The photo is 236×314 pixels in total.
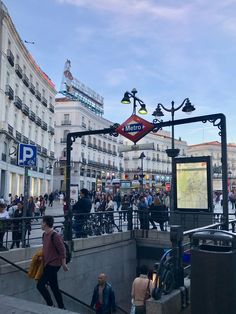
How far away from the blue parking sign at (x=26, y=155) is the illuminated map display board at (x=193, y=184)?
616 cm

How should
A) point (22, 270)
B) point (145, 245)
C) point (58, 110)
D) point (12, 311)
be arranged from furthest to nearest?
point (58, 110) → point (145, 245) → point (22, 270) → point (12, 311)

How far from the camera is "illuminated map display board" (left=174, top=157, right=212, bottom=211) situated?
1230cm

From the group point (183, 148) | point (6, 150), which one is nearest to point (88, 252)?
point (6, 150)

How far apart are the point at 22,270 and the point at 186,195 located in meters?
6.93

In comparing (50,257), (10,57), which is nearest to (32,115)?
(10,57)

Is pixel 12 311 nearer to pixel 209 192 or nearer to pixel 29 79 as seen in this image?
pixel 209 192

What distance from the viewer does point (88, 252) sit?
10992mm

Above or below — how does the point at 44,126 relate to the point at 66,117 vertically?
below

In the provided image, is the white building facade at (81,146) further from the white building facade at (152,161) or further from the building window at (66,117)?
the white building facade at (152,161)

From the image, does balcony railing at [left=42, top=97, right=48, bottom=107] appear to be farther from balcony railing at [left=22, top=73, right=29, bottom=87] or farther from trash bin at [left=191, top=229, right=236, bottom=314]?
trash bin at [left=191, top=229, right=236, bottom=314]

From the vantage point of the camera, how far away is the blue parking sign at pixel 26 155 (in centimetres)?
836

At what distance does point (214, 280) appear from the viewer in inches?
162

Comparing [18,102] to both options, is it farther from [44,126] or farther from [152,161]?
[152,161]

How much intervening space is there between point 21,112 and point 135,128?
1203 inches
